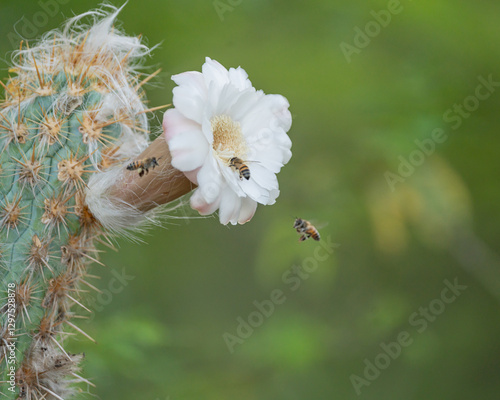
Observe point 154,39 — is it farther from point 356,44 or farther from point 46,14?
point 356,44

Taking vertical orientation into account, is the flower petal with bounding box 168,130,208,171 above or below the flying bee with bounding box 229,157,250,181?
above

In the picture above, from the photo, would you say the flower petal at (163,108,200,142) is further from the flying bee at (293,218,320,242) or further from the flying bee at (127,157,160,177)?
the flying bee at (293,218,320,242)

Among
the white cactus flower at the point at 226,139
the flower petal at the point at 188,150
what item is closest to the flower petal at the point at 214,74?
the white cactus flower at the point at 226,139

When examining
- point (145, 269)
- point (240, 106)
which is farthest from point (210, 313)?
point (240, 106)

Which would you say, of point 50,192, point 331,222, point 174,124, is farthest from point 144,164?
point 331,222

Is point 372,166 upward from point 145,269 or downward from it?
upward

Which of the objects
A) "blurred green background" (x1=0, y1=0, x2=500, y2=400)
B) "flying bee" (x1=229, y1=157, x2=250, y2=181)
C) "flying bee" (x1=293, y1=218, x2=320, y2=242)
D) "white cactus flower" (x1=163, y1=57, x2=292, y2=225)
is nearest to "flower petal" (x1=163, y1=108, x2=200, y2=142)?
"white cactus flower" (x1=163, y1=57, x2=292, y2=225)

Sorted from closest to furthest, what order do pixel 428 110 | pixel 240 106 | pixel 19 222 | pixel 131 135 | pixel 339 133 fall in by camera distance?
pixel 240 106, pixel 19 222, pixel 131 135, pixel 428 110, pixel 339 133
